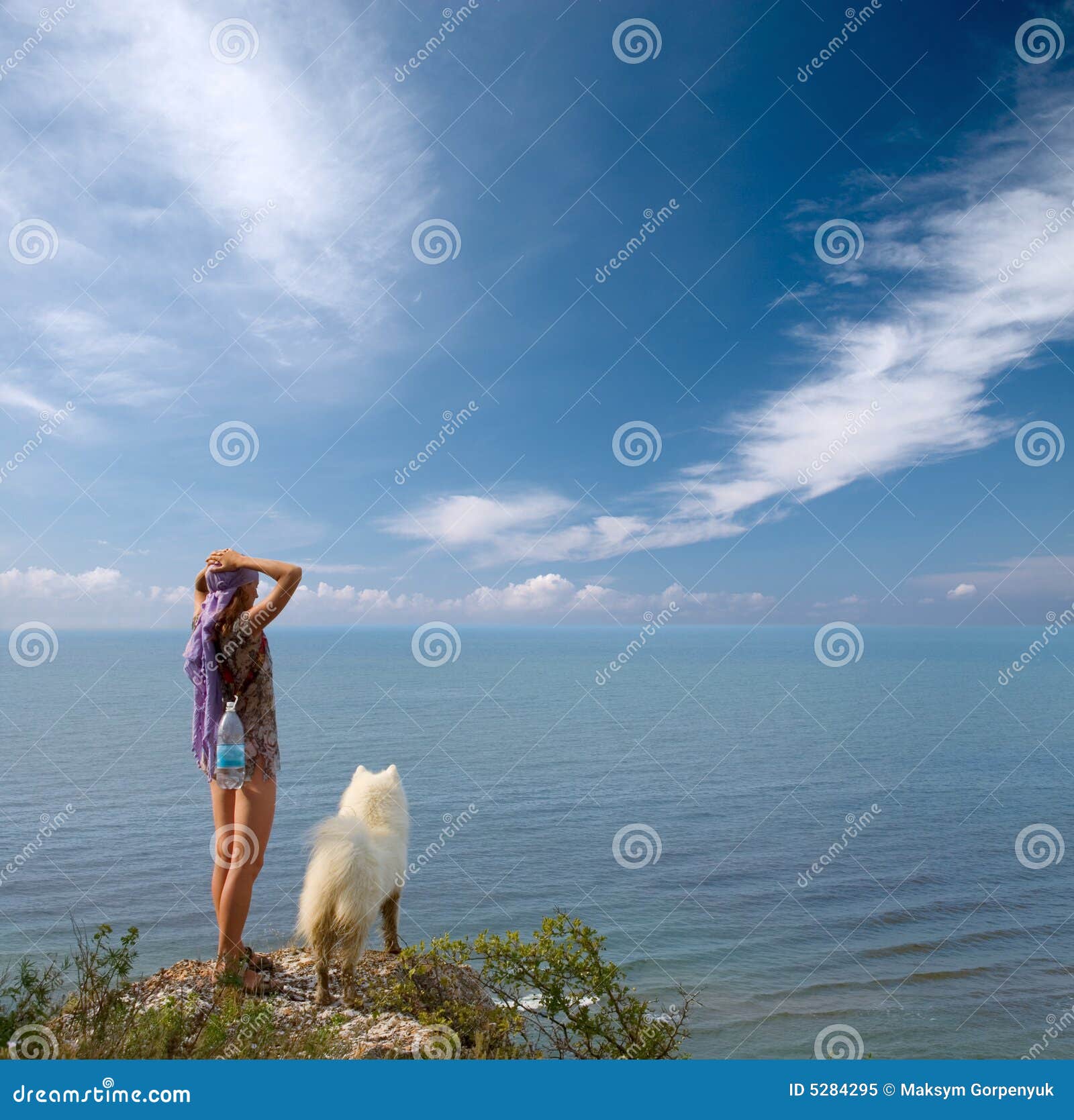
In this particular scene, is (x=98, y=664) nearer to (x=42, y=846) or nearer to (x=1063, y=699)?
(x=42, y=846)

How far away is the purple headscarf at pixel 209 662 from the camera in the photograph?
538 cm

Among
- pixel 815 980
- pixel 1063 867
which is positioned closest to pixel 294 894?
pixel 815 980

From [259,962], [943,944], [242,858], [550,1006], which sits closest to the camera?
Answer: [550,1006]

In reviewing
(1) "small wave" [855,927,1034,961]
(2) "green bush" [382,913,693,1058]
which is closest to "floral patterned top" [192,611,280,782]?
(2) "green bush" [382,913,693,1058]

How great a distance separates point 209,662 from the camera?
540 centimetres

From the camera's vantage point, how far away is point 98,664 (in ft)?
280

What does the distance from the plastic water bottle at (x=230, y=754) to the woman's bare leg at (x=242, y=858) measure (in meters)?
0.10

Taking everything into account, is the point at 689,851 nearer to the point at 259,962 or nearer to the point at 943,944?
the point at 943,944

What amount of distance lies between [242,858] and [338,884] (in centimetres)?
82

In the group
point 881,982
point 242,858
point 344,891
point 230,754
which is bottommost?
point 881,982

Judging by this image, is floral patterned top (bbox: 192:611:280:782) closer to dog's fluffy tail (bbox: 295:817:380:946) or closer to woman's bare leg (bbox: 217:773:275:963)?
woman's bare leg (bbox: 217:773:275:963)

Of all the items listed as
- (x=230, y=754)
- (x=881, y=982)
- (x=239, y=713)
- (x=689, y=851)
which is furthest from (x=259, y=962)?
(x=689, y=851)

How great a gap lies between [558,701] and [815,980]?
132 feet

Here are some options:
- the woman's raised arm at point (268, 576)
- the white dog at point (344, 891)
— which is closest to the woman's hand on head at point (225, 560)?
the woman's raised arm at point (268, 576)
